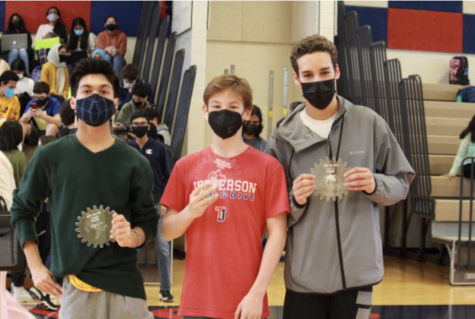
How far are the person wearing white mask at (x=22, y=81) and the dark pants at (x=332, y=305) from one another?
6.92 metres

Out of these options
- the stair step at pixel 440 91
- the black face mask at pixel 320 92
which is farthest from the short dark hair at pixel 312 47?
the stair step at pixel 440 91

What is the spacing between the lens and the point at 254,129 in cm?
607

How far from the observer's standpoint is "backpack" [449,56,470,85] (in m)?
9.59

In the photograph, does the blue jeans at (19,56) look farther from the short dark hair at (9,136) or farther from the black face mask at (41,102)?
the short dark hair at (9,136)

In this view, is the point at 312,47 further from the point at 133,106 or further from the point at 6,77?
the point at 6,77

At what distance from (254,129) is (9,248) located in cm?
417

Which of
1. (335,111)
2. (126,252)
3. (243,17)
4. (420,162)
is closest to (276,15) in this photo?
(243,17)

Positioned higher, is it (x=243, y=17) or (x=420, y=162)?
(x=243, y=17)

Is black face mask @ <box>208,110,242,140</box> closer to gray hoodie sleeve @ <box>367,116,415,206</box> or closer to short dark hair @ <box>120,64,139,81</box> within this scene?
gray hoodie sleeve @ <box>367,116,415,206</box>

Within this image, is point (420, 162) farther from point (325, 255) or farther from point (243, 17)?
point (325, 255)

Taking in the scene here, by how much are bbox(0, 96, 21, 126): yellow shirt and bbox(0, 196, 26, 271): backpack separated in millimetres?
5561

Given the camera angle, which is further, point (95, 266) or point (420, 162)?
point (420, 162)

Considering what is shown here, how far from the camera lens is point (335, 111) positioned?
242cm

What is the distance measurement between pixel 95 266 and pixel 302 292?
83 centimetres
